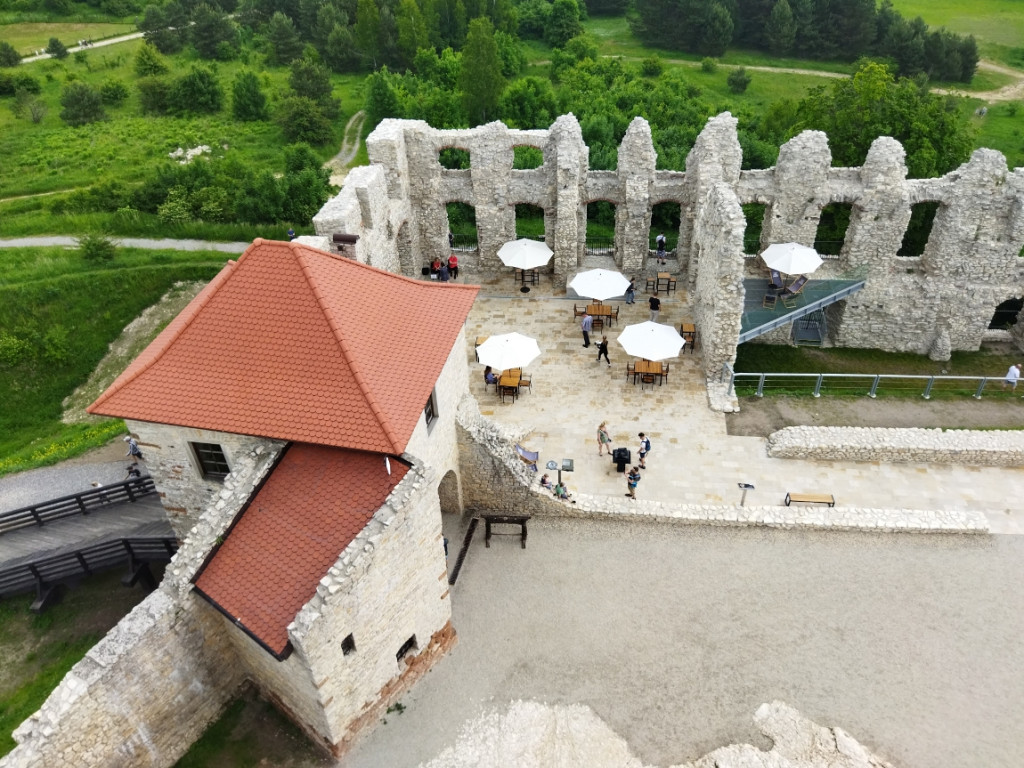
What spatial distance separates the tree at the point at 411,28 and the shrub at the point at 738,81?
29135 millimetres

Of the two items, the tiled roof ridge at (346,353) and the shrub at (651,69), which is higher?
the tiled roof ridge at (346,353)

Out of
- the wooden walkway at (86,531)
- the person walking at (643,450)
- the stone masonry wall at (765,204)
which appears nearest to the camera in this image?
the wooden walkway at (86,531)

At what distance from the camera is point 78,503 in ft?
62.6

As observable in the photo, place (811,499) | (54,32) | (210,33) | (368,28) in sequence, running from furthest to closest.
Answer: (54,32)
(210,33)
(368,28)
(811,499)

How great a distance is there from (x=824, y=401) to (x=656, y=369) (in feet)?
19.3

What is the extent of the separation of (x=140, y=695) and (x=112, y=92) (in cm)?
5704

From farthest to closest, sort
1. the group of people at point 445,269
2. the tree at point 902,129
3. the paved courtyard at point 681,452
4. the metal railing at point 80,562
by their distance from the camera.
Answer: the tree at point 902,129 < the group of people at point 445,269 < the paved courtyard at point 681,452 < the metal railing at point 80,562

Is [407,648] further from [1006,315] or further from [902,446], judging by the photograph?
[1006,315]

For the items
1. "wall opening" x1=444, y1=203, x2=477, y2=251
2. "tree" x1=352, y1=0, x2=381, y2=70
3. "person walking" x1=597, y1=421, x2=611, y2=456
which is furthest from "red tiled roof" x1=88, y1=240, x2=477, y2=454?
"tree" x1=352, y1=0, x2=381, y2=70

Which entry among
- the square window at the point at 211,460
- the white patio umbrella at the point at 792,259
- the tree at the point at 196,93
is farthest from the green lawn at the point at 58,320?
the tree at the point at 196,93

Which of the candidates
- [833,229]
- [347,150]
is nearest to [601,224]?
[833,229]

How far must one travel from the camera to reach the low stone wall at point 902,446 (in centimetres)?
2164

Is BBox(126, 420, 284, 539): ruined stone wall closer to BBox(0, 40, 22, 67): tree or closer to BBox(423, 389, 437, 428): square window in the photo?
BBox(423, 389, 437, 428): square window

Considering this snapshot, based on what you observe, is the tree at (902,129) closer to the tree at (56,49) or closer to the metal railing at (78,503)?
the metal railing at (78,503)
